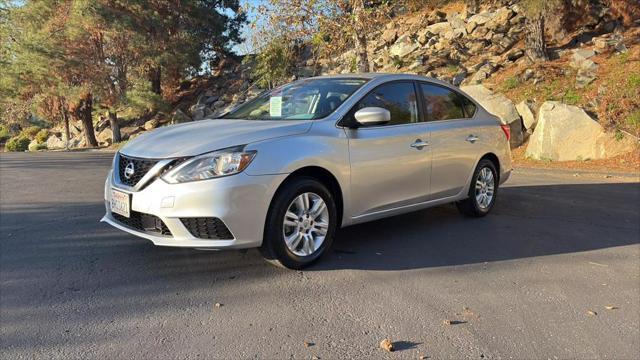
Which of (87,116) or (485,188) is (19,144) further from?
(485,188)

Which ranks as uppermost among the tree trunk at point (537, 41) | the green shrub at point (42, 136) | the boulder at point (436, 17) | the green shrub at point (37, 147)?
the boulder at point (436, 17)

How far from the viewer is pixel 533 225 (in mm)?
5844

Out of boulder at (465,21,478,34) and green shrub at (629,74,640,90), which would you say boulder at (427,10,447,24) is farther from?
green shrub at (629,74,640,90)

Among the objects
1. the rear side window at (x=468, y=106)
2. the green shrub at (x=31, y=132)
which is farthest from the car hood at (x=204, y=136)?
the green shrub at (x=31, y=132)

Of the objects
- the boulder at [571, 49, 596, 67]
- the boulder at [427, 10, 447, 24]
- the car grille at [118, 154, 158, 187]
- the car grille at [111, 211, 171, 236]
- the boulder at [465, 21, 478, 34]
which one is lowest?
the car grille at [111, 211, 171, 236]

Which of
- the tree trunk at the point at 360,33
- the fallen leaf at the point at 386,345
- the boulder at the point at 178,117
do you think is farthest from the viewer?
the boulder at the point at 178,117

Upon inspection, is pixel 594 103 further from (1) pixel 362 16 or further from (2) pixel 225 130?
(2) pixel 225 130

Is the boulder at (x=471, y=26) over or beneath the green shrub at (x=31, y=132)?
over

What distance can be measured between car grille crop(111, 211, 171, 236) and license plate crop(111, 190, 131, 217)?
0.18 feet

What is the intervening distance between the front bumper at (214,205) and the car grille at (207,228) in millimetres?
27

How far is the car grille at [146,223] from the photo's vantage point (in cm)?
379

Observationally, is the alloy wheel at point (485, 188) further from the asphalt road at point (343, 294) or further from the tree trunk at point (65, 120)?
the tree trunk at point (65, 120)

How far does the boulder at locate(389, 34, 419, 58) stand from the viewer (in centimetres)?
1942

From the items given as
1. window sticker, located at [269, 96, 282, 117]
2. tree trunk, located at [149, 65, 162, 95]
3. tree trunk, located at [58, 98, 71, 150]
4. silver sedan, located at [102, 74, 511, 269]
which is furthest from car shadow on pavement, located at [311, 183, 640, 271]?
tree trunk, located at [58, 98, 71, 150]
